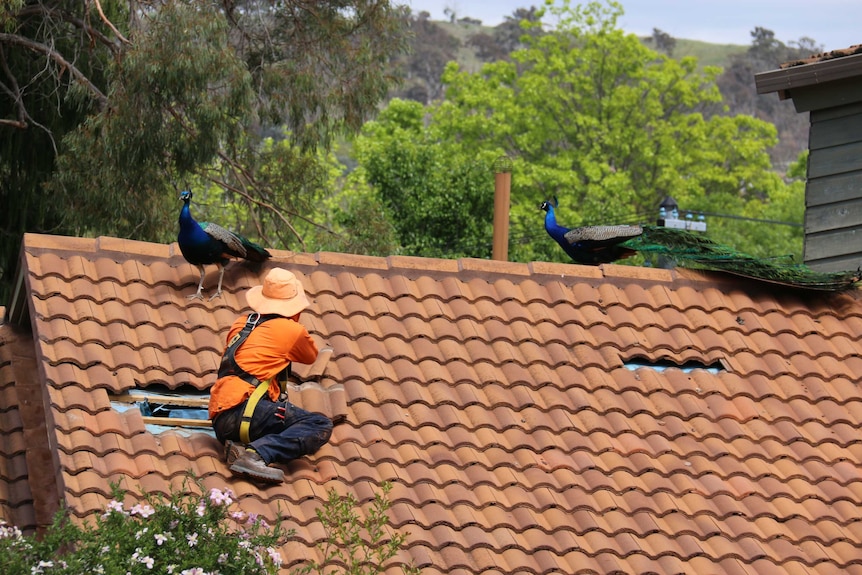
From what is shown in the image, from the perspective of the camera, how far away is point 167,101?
17875mm

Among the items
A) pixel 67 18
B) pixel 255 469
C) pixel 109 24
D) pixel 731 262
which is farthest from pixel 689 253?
pixel 67 18

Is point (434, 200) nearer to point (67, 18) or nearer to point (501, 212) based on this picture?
point (67, 18)

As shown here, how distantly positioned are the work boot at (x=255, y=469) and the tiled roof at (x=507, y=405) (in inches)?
3.1

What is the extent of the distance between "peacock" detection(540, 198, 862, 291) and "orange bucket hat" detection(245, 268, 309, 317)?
123 inches

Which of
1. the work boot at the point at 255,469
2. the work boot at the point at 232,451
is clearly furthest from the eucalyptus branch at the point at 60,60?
the work boot at the point at 255,469

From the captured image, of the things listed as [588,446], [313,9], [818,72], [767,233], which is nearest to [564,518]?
[588,446]

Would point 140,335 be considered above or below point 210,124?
below

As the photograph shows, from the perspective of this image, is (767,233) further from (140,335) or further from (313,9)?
(140,335)

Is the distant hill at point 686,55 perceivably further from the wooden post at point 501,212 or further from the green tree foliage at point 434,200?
the wooden post at point 501,212

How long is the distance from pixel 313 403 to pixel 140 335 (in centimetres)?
117

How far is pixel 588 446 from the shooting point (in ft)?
24.8

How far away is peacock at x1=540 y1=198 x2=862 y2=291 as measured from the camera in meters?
9.26

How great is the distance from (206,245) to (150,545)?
2.84 m

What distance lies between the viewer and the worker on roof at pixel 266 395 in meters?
6.86
